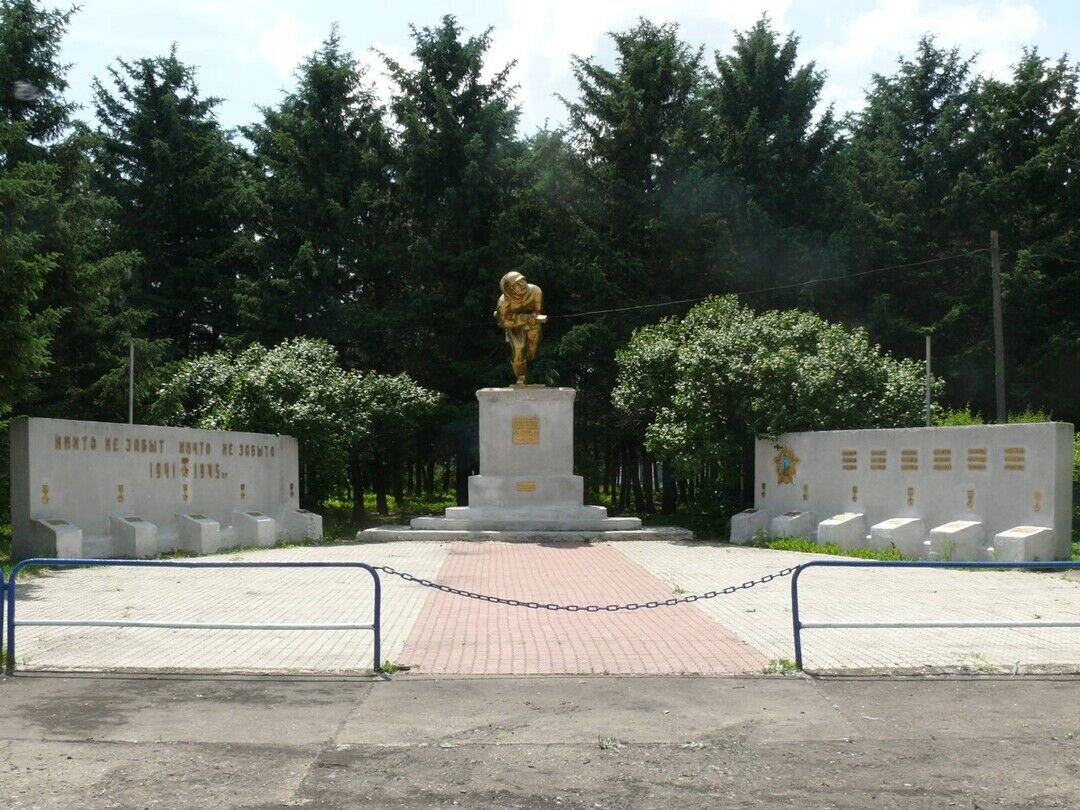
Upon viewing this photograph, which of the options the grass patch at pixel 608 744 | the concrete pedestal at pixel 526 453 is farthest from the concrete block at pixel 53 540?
the grass patch at pixel 608 744

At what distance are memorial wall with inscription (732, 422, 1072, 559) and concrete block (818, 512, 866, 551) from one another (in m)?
0.02

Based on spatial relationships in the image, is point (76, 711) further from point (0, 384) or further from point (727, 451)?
point (727, 451)

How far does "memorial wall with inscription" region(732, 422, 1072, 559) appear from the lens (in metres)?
16.7

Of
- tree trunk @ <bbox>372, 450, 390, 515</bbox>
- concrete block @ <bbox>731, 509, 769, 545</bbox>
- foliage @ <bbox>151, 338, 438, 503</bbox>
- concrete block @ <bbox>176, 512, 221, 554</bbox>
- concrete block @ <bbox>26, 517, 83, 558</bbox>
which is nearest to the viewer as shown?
concrete block @ <bbox>26, 517, 83, 558</bbox>

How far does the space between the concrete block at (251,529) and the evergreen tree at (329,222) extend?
1317 cm

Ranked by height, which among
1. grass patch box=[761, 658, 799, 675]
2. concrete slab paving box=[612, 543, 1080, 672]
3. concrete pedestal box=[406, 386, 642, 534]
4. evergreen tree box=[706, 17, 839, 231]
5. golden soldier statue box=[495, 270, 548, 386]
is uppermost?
evergreen tree box=[706, 17, 839, 231]

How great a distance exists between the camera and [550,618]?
37.3ft

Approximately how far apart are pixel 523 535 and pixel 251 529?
17.8 ft

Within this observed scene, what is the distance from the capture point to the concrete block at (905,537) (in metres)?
18.7

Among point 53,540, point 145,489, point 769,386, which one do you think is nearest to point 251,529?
point 145,489

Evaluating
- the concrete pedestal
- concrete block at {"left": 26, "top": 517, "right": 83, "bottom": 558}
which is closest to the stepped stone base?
the concrete pedestal

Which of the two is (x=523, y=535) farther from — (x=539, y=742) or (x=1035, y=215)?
(x=1035, y=215)

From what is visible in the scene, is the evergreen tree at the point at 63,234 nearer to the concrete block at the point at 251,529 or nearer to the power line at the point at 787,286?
the concrete block at the point at 251,529

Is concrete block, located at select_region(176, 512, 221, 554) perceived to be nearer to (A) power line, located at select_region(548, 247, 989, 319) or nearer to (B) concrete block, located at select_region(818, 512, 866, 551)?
(B) concrete block, located at select_region(818, 512, 866, 551)
